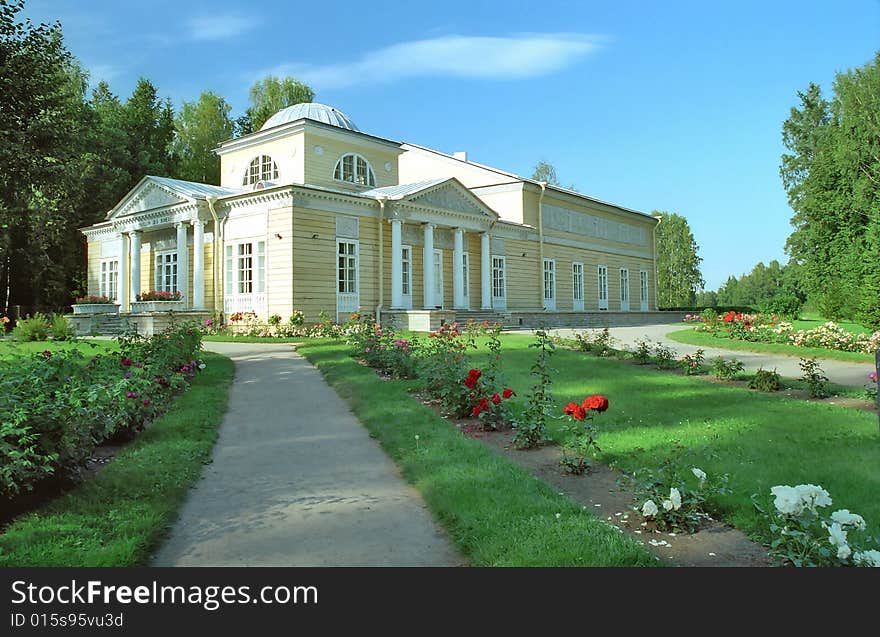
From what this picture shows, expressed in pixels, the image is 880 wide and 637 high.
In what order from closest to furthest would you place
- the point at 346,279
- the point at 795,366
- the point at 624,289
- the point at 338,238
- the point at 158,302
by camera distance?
the point at 795,366 < the point at 338,238 < the point at 346,279 < the point at 158,302 < the point at 624,289

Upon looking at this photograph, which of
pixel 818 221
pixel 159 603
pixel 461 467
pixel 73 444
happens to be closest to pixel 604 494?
pixel 461 467

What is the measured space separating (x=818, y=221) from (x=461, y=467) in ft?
132

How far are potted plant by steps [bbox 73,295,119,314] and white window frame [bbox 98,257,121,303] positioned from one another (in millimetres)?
2651

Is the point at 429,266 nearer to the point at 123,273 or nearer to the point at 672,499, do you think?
the point at 123,273

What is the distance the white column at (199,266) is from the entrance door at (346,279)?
5.36 m

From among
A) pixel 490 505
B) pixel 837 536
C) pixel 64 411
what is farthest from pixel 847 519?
pixel 64 411

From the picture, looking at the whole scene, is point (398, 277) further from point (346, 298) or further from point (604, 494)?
point (604, 494)

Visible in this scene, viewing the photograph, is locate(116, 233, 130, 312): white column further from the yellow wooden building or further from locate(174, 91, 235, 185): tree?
locate(174, 91, 235, 185): tree

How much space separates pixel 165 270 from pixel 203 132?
21.8m

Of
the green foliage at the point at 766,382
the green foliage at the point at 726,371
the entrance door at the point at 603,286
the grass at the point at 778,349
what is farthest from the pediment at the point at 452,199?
the green foliage at the point at 766,382

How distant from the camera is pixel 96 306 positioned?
24.9 metres

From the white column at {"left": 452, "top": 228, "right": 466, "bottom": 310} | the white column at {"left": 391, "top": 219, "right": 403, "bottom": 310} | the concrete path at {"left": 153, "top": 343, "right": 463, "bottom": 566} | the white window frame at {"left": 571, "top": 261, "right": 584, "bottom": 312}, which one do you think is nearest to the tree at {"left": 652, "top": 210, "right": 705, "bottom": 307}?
the white window frame at {"left": 571, "top": 261, "right": 584, "bottom": 312}

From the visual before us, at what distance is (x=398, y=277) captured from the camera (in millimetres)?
23203

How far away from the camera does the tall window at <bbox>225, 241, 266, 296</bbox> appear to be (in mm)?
21656
